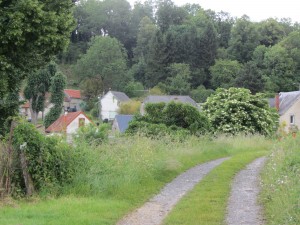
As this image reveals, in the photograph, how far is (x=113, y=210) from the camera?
383 inches

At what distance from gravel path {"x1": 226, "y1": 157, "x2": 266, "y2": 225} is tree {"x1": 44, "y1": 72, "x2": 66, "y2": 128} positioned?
3754cm

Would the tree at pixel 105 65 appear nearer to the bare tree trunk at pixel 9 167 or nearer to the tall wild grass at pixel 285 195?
the bare tree trunk at pixel 9 167

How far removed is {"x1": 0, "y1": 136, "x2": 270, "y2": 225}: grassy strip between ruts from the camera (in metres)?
8.88

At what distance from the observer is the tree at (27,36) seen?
1170cm

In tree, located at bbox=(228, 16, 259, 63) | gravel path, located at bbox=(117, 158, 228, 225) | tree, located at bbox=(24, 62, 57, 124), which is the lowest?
gravel path, located at bbox=(117, 158, 228, 225)

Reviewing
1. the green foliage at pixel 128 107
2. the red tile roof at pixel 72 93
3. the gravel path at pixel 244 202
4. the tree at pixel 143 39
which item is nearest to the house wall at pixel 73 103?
A: the red tile roof at pixel 72 93

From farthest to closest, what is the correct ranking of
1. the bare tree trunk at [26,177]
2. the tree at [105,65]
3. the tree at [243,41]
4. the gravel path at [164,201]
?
the tree at [243,41] < the tree at [105,65] < the bare tree trunk at [26,177] < the gravel path at [164,201]

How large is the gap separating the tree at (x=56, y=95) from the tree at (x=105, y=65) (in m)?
36.4

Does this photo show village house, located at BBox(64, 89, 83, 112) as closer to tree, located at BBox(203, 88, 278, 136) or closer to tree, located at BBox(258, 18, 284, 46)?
tree, located at BBox(258, 18, 284, 46)

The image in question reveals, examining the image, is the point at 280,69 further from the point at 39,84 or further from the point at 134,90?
the point at 39,84

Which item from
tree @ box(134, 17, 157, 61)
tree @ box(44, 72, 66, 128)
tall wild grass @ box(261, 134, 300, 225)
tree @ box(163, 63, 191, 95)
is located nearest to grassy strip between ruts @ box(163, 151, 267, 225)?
tall wild grass @ box(261, 134, 300, 225)

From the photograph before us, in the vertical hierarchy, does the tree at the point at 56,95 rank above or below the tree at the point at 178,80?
below

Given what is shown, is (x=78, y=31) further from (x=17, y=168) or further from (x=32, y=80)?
(x=17, y=168)

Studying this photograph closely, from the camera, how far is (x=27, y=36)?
1239 centimetres
